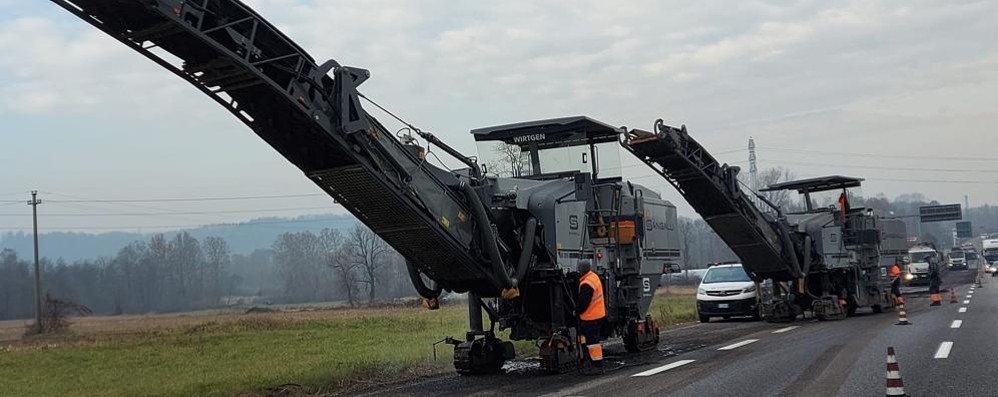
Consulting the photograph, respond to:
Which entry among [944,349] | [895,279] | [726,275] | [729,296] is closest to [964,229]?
[895,279]

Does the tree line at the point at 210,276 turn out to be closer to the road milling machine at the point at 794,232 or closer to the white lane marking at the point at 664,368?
the road milling machine at the point at 794,232

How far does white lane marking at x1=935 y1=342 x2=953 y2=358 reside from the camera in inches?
515

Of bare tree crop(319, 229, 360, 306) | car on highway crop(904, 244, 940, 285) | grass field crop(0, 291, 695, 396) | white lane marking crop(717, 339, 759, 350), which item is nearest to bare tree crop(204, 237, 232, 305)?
bare tree crop(319, 229, 360, 306)

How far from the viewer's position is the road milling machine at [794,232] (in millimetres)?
20156

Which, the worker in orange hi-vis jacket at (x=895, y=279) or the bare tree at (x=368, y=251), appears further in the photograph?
the bare tree at (x=368, y=251)

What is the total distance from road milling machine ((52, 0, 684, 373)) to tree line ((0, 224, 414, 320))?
78479 mm

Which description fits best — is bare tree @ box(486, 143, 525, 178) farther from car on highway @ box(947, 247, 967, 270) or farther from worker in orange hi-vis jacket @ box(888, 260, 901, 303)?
car on highway @ box(947, 247, 967, 270)

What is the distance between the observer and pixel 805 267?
2269 centimetres

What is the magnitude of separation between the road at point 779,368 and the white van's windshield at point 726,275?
5.92m

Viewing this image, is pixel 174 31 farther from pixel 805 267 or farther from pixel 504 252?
pixel 805 267

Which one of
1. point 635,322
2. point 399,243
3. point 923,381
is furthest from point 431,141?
point 923,381

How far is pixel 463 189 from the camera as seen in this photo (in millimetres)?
12336

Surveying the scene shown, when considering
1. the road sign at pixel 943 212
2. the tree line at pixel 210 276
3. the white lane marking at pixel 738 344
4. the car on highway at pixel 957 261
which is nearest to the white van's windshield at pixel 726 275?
the white lane marking at pixel 738 344

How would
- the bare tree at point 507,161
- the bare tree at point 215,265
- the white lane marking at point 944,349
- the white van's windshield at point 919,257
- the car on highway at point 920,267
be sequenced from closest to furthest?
1. the white lane marking at point 944,349
2. the bare tree at point 507,161
3. the car on highway at point 920,267
4. the white van's windshield at point 919,257
5. the bare tree at point 215,265
